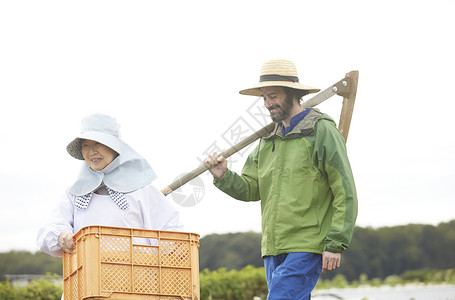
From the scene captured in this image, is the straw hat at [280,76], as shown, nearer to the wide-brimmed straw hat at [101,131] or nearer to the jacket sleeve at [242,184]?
the jacket sleeve at [242,184]

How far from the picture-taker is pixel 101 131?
4.97m

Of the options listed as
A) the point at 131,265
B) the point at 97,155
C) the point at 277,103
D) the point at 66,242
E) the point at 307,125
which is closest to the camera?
the point at 131,265

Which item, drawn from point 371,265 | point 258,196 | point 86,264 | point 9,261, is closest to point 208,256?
point 371,265

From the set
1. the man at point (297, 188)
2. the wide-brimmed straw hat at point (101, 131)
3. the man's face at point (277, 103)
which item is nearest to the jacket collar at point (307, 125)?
the man at point (297, 188)

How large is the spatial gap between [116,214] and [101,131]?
57cm

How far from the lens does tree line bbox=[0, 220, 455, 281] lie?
13352mm

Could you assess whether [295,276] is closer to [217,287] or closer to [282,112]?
[282,112]

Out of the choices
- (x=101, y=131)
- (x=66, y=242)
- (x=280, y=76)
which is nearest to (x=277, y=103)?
(x=280, y=76)

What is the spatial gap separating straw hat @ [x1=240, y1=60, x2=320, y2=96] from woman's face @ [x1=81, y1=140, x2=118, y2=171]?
1077 mm

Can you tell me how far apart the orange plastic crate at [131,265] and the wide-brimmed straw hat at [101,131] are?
751 mm

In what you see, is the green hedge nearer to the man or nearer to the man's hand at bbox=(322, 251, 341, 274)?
the man

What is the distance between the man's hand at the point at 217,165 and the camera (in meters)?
4.98

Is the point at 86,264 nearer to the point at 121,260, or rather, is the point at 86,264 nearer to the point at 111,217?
the point at 121,260

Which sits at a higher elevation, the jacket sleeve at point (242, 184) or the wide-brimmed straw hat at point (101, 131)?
the wide-brimmed straw hat at point (101, 131)
